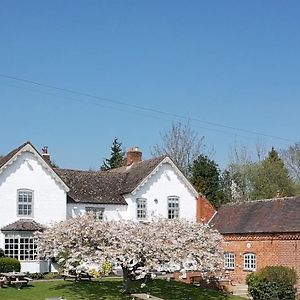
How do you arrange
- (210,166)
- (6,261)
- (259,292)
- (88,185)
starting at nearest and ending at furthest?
1. (259,292)
2. (6,261)
3. (88,185)
4. (210,166)

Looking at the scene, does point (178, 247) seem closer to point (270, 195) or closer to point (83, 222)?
point (83, 222)

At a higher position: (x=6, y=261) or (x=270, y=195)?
(x=270, y=195)

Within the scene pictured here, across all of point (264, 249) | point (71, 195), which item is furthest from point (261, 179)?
point (264, 249)

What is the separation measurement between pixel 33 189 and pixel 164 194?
10.6 meters

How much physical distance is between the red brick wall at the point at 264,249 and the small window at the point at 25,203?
45.7ft

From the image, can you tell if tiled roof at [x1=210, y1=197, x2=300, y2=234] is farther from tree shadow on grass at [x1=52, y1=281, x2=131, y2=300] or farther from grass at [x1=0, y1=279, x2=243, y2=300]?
tree shadow on grass at [x1=52, y1=281, x2=131, y2=300]

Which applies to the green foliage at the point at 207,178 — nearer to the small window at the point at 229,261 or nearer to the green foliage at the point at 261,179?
the green foliage at the point at 261,179

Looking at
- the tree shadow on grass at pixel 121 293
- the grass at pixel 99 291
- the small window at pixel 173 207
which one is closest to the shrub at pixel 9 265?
the grass at pixel 99 291

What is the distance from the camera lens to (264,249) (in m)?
34.4

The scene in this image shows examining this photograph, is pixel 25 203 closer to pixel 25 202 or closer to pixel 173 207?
pixel 25 202

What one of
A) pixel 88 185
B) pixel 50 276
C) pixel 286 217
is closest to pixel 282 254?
pixel 286 217

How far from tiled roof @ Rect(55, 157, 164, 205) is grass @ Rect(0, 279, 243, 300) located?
10673mm

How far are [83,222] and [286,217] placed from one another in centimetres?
1260

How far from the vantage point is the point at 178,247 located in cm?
2816
